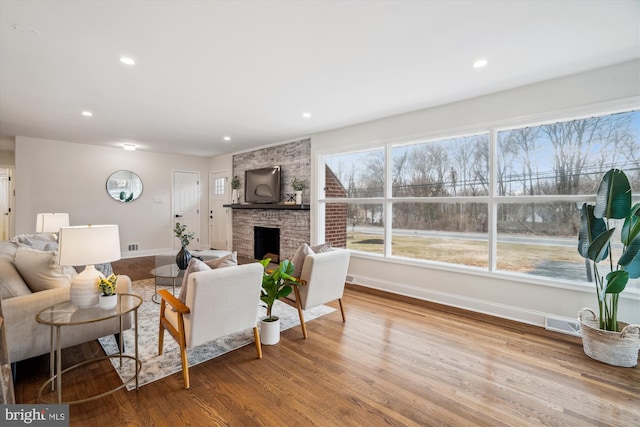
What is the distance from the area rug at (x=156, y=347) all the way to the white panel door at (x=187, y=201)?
14.8 feet

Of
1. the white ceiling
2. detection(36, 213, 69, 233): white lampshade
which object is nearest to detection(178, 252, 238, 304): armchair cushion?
the white ceiling

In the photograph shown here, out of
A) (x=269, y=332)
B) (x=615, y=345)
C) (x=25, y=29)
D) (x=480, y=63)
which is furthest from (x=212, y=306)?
(x=615, y=345)

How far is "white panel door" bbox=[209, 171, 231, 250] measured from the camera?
7559 millimetres

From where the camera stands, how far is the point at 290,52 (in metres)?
2.54

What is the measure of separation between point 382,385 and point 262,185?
16.0ft

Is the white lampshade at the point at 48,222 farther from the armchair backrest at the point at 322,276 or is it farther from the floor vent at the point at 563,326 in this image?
the floor vent at the point at 563,326

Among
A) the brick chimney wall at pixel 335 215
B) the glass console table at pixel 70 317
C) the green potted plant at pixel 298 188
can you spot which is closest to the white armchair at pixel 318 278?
the glass console table at pixel 70 317

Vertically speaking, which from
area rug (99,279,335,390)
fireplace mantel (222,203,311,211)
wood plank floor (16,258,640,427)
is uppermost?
fireplace mantel (222,203,311,211)

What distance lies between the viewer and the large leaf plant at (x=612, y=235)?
238 centimetres

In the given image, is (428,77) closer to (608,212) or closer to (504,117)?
(504,117)

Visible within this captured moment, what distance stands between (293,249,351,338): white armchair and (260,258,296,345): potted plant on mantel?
0.16m

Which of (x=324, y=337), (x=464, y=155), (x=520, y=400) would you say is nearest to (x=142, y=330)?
(x=324, y=337)

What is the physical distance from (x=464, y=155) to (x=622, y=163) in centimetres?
143

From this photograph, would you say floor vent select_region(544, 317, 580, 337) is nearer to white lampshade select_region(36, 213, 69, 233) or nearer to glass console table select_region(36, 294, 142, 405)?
glass console table select_region(36, 294, 142, 405)
